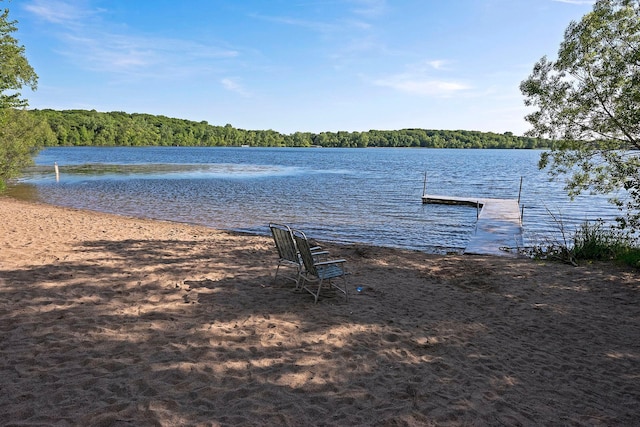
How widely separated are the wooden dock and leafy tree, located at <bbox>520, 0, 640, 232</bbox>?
102 inches

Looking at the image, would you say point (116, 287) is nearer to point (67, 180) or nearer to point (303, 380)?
point (303, 380)

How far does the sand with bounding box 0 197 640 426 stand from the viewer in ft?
10.8

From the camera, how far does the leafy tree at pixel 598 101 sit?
32.7 ft

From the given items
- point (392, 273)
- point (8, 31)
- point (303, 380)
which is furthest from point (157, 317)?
point (8, 31)

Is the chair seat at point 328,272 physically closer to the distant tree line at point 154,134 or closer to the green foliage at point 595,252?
the green foliage at point 595,252

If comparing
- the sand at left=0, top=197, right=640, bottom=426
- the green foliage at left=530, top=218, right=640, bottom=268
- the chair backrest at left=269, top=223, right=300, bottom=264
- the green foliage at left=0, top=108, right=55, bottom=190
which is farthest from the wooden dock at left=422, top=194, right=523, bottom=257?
the green foliage at left=0, top=108, right=55, bottom=190

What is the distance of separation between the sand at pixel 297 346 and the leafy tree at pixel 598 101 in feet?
13.6

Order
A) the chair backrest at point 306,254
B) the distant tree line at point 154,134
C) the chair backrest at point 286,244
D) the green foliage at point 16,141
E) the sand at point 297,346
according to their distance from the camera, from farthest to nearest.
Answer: the distant tree line at point 154,134, the green foliage at point 16,141, the chair backrest at point 286,244, the chair backrest at point 306,254, the sand at point 297,346

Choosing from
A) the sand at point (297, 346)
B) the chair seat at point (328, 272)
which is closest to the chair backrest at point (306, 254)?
the chair seat at point (328, 272)

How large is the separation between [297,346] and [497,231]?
41.2 ft

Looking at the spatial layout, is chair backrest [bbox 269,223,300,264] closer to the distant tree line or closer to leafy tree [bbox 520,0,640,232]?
leafy tree [bbox 520,0,640,232]

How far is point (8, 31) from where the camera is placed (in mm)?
11953

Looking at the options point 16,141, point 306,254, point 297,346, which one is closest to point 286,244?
point 306,254

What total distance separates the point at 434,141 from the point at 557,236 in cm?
18402
